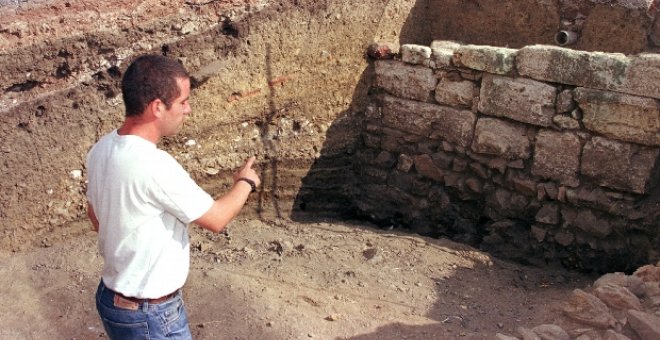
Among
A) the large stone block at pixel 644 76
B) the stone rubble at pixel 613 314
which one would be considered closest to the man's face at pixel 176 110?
the stone rubble at pixel 613 314

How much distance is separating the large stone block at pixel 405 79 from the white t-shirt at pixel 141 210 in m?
3.07

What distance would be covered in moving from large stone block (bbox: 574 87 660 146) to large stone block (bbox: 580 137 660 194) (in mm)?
63

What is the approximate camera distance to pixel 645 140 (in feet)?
13.4

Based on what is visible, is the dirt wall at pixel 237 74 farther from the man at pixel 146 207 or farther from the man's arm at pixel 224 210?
the man's arm at pixel 224 210

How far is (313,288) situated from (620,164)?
2.08 metres

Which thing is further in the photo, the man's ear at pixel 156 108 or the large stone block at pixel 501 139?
the large stone block at pixel 501 139

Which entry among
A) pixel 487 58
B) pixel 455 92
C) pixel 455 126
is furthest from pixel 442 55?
pixel 455 126

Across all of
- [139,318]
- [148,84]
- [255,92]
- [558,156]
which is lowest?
[139,318]

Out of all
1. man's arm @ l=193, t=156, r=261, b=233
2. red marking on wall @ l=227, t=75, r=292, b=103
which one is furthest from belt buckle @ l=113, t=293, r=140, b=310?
red marking on wall @ l=227, t=75, r=292, b=103

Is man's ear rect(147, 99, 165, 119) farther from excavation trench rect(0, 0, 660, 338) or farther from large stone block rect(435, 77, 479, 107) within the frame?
large stone block rect(435, 77, 479, 107)

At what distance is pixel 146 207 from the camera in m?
2.20

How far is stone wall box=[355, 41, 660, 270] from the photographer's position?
164 inches

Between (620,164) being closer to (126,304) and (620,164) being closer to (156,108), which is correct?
(156,108)

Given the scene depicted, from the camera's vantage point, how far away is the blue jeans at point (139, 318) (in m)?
2.28
